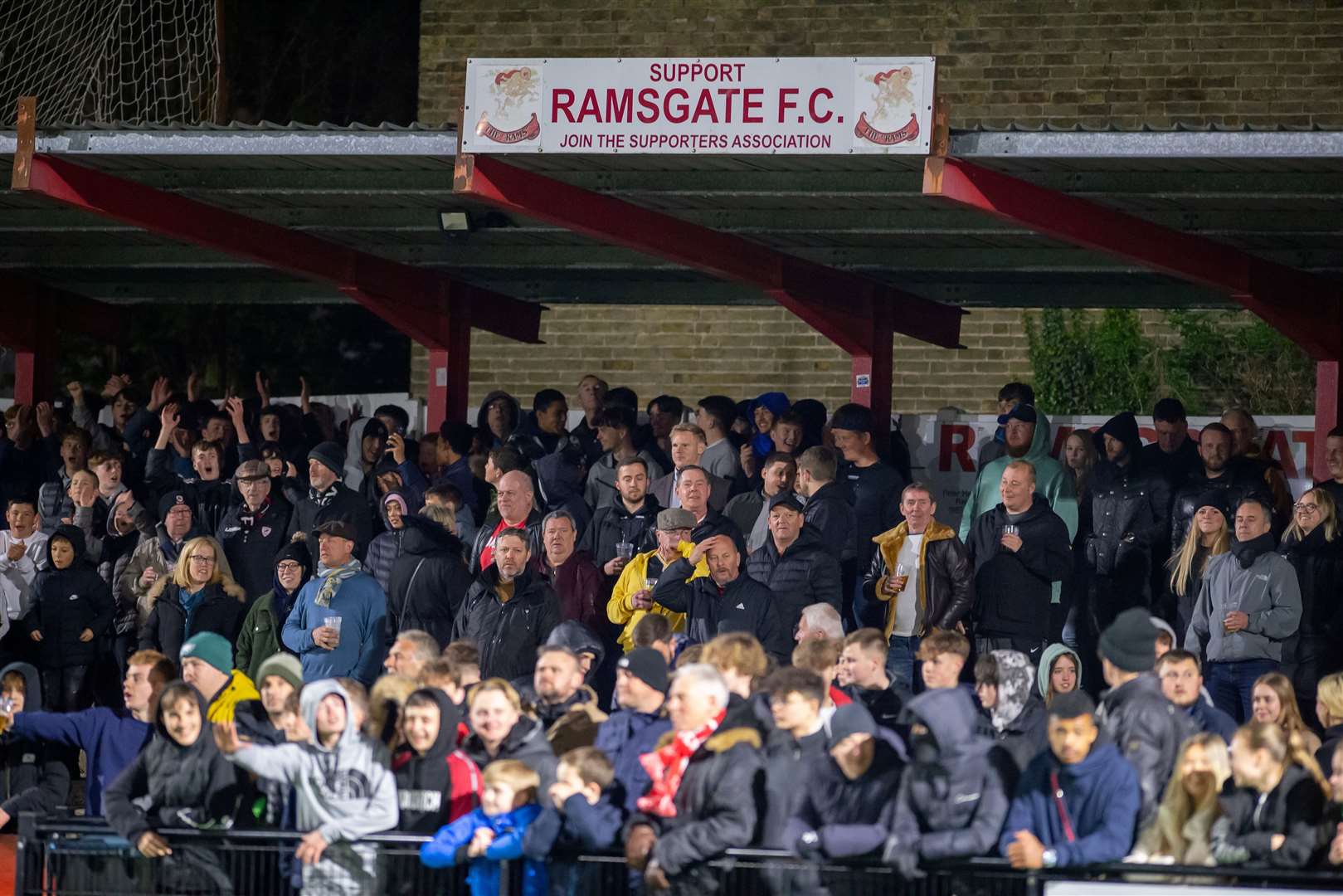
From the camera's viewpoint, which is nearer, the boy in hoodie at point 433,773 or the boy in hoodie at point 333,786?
the boy in hoodie at point 333,786

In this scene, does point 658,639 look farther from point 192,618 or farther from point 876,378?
point 876,378

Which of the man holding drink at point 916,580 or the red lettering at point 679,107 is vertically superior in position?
the red lettering at point 679,107

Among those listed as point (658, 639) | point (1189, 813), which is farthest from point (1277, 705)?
point (658, 639)

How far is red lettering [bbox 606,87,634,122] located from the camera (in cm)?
1144

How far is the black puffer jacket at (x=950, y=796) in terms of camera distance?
760cm

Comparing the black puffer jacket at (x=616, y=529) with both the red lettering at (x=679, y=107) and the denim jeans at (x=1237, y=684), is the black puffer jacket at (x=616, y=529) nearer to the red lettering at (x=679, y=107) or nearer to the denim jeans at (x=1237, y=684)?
the red lettering at (x=679, y=107)

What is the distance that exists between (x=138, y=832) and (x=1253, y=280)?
7.36 m

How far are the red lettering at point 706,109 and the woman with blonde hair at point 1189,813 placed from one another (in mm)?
4640

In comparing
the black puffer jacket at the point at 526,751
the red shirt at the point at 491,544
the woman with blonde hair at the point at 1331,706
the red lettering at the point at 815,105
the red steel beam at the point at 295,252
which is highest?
the red lettering at the point at 815,105

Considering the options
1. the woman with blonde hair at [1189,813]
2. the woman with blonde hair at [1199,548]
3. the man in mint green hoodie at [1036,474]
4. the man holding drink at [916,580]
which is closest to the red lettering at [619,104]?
the man holding drink at [916,580]

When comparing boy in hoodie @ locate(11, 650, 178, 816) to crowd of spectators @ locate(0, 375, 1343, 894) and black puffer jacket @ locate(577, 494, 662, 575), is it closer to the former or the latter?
crowd of spectators @ locate(0, 375, 1343, 894)

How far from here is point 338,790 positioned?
8.38 m

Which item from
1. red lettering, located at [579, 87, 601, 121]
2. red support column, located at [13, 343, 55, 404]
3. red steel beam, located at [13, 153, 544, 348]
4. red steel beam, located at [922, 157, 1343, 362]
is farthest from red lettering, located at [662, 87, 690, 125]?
red support column, located at [13, 343, 55, 404]

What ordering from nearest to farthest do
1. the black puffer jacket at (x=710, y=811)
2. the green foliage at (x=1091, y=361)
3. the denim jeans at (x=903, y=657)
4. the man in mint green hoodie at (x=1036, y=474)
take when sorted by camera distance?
the black puffer jacket at (x=710, y=811)
the denim jeans at (x=903, y=657)
the man in mint green hoodie at (x=1036, y=474)
the green foliage at (x=1091, y=361)
